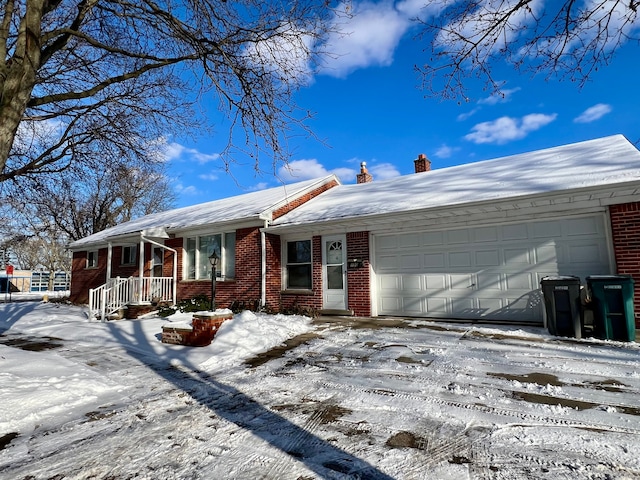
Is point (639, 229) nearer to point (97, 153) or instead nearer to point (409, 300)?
point (409, 300)

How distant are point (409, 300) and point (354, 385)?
525 centimetres

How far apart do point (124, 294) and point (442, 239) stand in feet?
31.8

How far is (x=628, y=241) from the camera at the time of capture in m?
6.39

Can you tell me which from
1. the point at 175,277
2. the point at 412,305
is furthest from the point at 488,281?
the point at 175,277

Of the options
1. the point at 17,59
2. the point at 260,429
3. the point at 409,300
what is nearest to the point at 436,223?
the point at 409,300

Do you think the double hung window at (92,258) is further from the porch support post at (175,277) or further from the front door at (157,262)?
the porch support post at (175,277)

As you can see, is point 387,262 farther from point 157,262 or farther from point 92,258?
point 92,258

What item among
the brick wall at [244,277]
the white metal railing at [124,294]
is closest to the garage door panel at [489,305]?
the brick wall at [244,277]

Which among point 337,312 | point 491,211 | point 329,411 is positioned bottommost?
point 329,411

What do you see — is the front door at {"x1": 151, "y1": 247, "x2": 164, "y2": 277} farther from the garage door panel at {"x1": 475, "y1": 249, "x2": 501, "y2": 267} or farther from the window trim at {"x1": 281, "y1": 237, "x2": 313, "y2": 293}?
the garage door panel at {"x1": 475, "y1": 249, "x2": 501, "y2": 267}

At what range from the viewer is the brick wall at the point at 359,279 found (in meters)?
9.31

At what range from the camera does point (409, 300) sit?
352 inches

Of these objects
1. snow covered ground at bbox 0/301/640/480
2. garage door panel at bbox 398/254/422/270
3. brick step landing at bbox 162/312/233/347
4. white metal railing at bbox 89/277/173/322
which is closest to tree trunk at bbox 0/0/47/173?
snow covered ground at bbox 0/301/640/480

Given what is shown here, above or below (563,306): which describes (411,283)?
above
